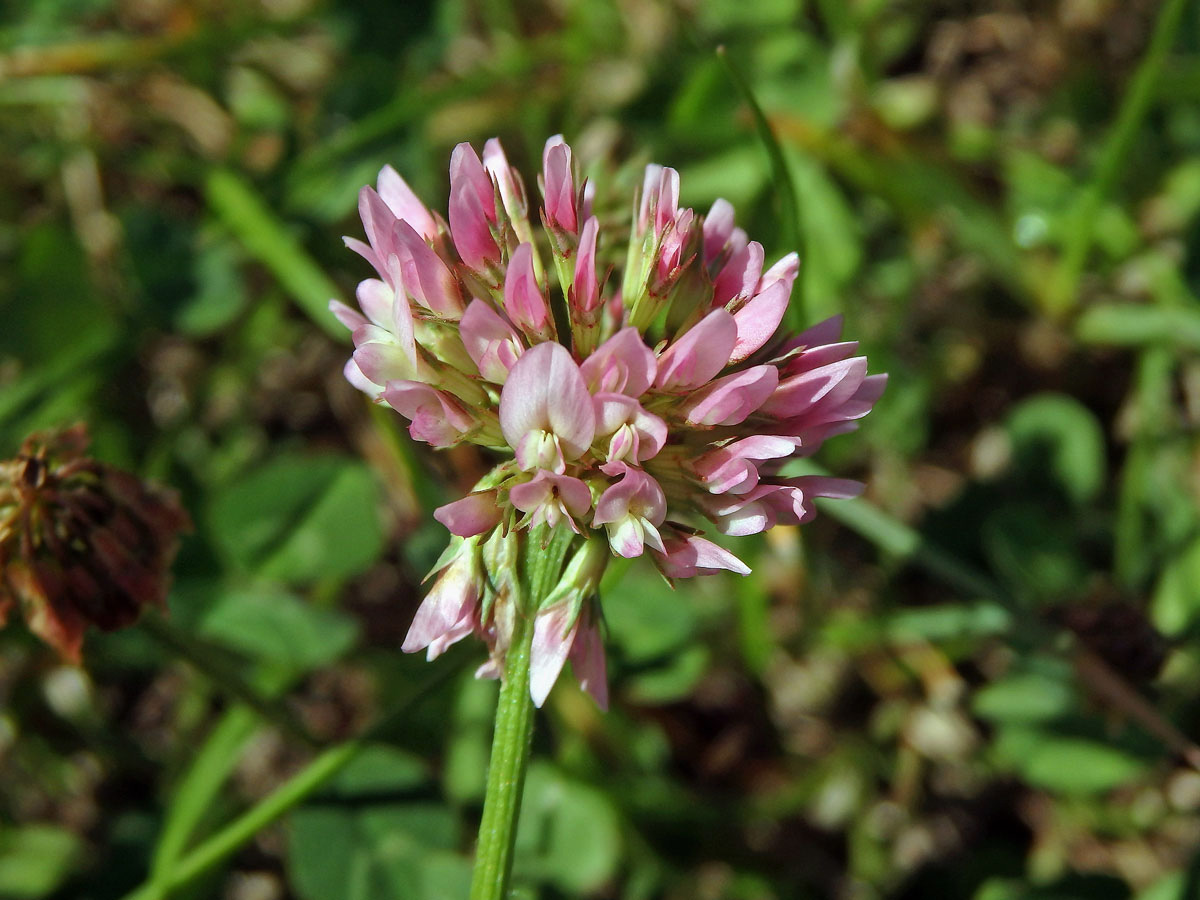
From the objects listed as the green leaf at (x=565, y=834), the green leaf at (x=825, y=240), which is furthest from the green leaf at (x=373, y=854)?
the green leaf at (x=825, y=240)

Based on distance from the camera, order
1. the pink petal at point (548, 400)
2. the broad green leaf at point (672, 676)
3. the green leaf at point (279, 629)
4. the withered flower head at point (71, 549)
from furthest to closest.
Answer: the broad green leaf at point (672, 676) → the green leaf at point (279, 629) → the withered flower head at point (71, 549) → the pink petal at point (548, 400)

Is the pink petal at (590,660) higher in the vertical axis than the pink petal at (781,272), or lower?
lower

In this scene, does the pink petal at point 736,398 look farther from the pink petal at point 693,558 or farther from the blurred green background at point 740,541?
the blurred green background at point 740,541

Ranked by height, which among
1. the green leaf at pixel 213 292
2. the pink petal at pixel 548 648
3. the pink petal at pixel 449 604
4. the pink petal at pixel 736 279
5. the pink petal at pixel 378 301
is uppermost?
the pink petal at pixel 378 301

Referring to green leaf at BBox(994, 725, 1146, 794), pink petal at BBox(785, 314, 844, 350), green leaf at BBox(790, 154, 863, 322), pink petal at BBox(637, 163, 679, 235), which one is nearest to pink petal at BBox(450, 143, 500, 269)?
pink petal at BBox(637, 163, 679, 235)

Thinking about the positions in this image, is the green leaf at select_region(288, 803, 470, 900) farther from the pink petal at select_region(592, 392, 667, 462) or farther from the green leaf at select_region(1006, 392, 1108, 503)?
the green leaf at select_region(1006, 392, 1108, 503)
